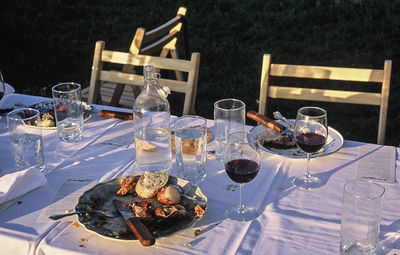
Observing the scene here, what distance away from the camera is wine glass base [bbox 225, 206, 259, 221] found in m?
1.48

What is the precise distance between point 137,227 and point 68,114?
3.03 feet

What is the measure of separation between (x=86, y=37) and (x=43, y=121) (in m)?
3.85

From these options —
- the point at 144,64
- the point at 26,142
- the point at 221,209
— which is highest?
the point at 144,64

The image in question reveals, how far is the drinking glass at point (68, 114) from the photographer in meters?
2.08

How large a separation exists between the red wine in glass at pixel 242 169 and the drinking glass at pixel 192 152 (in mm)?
263

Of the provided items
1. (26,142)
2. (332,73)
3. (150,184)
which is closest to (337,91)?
(332,73)

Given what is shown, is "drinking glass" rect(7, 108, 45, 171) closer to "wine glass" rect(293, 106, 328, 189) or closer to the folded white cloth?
the folded white cloth

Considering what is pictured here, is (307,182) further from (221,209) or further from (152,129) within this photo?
(152,129)

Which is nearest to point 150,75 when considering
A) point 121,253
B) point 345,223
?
point 121,253

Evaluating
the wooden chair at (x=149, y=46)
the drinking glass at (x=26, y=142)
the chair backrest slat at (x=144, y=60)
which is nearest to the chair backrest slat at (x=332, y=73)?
the chair backrest slat at (x=144, y=60)

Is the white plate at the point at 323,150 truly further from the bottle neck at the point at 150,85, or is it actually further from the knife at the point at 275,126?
the bottle neck at the point at 150,85

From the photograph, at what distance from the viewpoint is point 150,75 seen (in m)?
1.89

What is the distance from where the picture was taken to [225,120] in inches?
75.4

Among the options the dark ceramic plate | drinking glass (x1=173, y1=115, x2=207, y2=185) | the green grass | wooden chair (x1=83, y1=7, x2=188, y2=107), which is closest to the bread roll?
the dark ceramic plate
